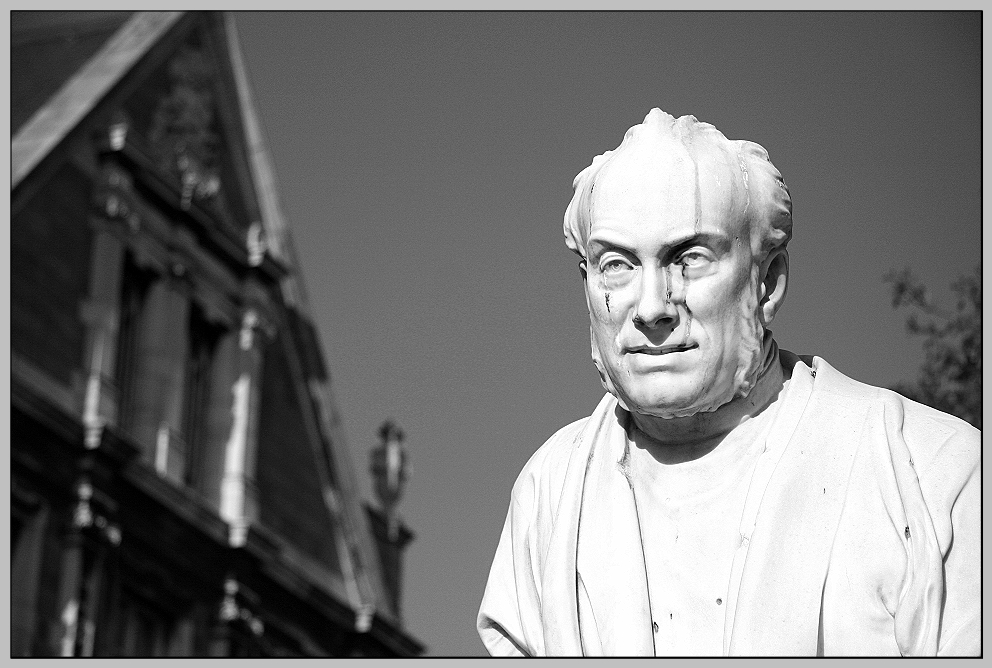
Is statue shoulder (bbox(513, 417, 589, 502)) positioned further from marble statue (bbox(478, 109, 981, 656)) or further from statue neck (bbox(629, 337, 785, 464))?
statue neck (bbox(629, 337, 785, 464))

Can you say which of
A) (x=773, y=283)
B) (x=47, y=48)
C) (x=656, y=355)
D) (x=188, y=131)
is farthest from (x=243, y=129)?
(x=656, y=355)

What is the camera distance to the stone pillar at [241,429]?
21672mm

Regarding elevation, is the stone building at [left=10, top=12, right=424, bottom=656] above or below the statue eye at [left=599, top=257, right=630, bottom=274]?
above

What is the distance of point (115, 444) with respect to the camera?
61.7ft

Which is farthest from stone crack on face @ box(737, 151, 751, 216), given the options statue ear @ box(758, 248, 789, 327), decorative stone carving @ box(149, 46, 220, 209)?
decorative stone carving @ box(149, 46, 220, 209)

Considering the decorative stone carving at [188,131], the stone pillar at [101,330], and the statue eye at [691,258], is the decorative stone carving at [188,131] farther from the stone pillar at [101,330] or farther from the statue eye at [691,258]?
the statue eye at [691,258]

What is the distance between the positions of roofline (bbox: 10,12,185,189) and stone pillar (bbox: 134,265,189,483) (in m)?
2.15

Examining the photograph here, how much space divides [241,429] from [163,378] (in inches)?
59.5

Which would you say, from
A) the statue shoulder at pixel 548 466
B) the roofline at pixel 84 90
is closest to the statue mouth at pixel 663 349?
the statue shoulder at pixel 548 466

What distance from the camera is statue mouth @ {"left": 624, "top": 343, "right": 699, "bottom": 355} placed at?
304 centimetres

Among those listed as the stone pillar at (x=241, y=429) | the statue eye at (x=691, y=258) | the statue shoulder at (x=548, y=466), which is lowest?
the statue shoulder at (x=548, y=466)

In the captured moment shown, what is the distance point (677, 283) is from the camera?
304cm

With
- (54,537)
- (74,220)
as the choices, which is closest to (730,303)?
(54,537)

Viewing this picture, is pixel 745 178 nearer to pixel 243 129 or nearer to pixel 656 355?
pixel 656 355
